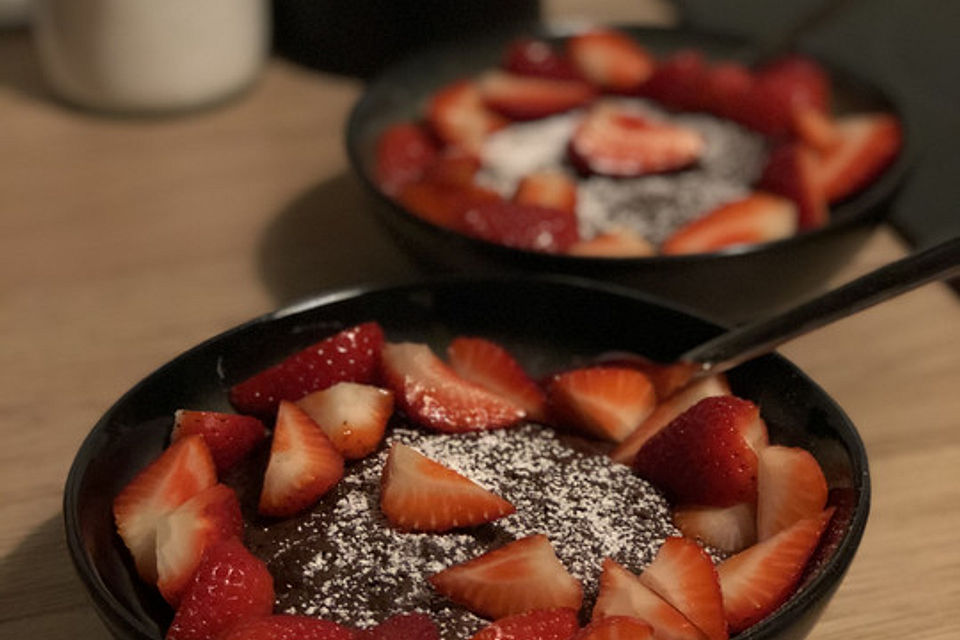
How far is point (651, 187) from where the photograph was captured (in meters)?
1.29

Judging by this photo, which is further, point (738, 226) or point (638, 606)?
point (738, 226)

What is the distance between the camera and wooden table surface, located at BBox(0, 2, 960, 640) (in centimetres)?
91

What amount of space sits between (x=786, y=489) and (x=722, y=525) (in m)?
0.05

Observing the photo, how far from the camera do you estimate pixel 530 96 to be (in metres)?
1.46

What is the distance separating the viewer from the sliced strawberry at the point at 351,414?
0.83m

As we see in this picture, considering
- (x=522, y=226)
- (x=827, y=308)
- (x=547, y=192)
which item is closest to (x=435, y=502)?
(x=827, y=308)

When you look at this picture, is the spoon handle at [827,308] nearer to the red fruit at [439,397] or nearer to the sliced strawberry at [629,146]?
the red fruit at [439,397]

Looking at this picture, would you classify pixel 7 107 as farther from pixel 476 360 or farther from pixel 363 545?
pixel 363 545

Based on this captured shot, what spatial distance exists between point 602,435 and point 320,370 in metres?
0.20

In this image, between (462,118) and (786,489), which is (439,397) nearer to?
(786,489)

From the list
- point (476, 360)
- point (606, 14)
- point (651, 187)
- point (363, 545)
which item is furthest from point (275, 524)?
point (606, 14)

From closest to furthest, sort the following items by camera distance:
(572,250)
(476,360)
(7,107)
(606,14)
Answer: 1. (476,360)
2. (572,250)
3. (7,107)
4. (606,14)

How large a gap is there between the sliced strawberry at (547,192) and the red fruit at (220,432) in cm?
46

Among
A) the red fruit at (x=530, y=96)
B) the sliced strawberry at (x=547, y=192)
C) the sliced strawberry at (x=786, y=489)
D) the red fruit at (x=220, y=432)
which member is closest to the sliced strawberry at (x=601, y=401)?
the sliced strawberry at (x=786, y=489)
